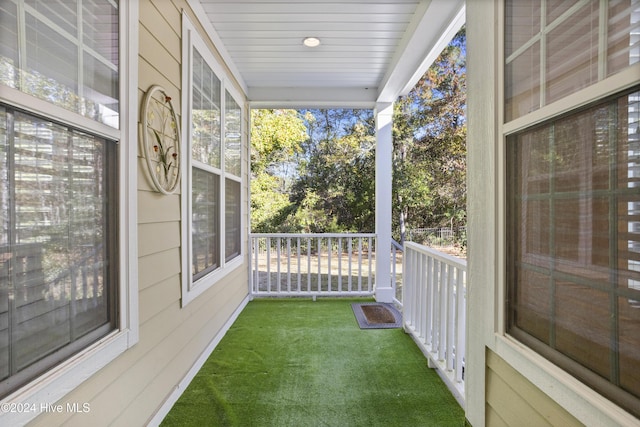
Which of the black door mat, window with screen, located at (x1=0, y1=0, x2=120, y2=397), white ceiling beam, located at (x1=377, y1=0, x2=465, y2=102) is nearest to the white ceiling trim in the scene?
window with screen, located at (x1=0, y1=0, x2=120, y2=397)

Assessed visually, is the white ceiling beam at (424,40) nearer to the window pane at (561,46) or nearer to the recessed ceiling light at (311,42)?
the recessed ceiling light at (311,42)

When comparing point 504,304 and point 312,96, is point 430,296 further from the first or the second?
point 312,96

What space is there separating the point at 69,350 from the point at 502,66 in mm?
2089

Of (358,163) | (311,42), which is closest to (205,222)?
(311,42)

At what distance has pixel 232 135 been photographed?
3.25 metres

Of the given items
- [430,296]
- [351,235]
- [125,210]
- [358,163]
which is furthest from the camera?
[358,163]

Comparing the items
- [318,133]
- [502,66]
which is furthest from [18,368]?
[318,133]

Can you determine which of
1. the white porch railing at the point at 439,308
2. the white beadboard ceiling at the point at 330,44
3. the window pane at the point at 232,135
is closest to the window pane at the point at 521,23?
the white beadboard ceiling at the point at 330,44

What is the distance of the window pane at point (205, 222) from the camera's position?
2.26 metres

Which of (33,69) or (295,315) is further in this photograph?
(295,315)

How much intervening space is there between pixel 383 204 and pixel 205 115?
2.48 meters

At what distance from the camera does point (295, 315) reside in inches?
136

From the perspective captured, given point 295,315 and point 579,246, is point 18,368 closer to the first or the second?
point 579,246

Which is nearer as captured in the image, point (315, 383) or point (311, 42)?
point (315, 383)
